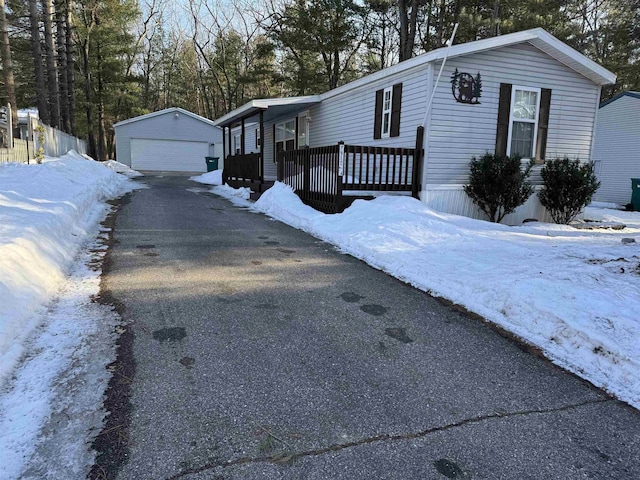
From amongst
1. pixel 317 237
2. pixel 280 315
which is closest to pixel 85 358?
pixel 280 315

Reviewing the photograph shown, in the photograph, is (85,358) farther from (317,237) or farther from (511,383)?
(317,237)

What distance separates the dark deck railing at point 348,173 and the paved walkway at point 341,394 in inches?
185

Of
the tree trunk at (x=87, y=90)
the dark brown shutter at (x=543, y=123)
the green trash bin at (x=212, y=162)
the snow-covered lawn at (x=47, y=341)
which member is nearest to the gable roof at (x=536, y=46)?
the dark brown shutter at (x=543, y=123)

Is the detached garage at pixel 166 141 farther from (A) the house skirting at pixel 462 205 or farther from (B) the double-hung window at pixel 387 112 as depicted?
(A) the house skirting at pixel 462 205

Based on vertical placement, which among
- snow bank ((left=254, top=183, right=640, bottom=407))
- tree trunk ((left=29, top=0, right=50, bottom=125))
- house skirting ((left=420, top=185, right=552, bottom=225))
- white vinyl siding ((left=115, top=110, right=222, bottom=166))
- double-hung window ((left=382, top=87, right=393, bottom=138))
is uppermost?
tree trunk ((left=29, top=0, right=50, bottom=125))

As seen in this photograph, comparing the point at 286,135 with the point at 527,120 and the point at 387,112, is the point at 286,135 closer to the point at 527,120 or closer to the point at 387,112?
the point at 387,112

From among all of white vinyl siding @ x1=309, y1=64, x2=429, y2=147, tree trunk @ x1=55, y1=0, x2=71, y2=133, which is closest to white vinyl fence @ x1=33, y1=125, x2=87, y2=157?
tree trunk @ x1=55, y1=0, x2=71, y2=133

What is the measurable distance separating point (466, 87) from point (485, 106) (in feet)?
2.31

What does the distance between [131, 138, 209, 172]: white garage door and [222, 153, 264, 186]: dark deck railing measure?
40.6 feet

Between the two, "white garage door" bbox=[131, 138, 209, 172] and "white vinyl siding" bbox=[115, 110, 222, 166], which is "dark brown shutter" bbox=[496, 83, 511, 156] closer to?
"white garage door" bbox=[131, 138, 209, 172]

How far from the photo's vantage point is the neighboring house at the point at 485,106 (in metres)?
9.49

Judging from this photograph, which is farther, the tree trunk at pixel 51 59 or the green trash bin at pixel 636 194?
the tree trunk at pixel 51 59

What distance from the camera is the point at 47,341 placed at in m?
3.07

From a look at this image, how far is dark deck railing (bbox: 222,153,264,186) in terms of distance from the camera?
1393cm
